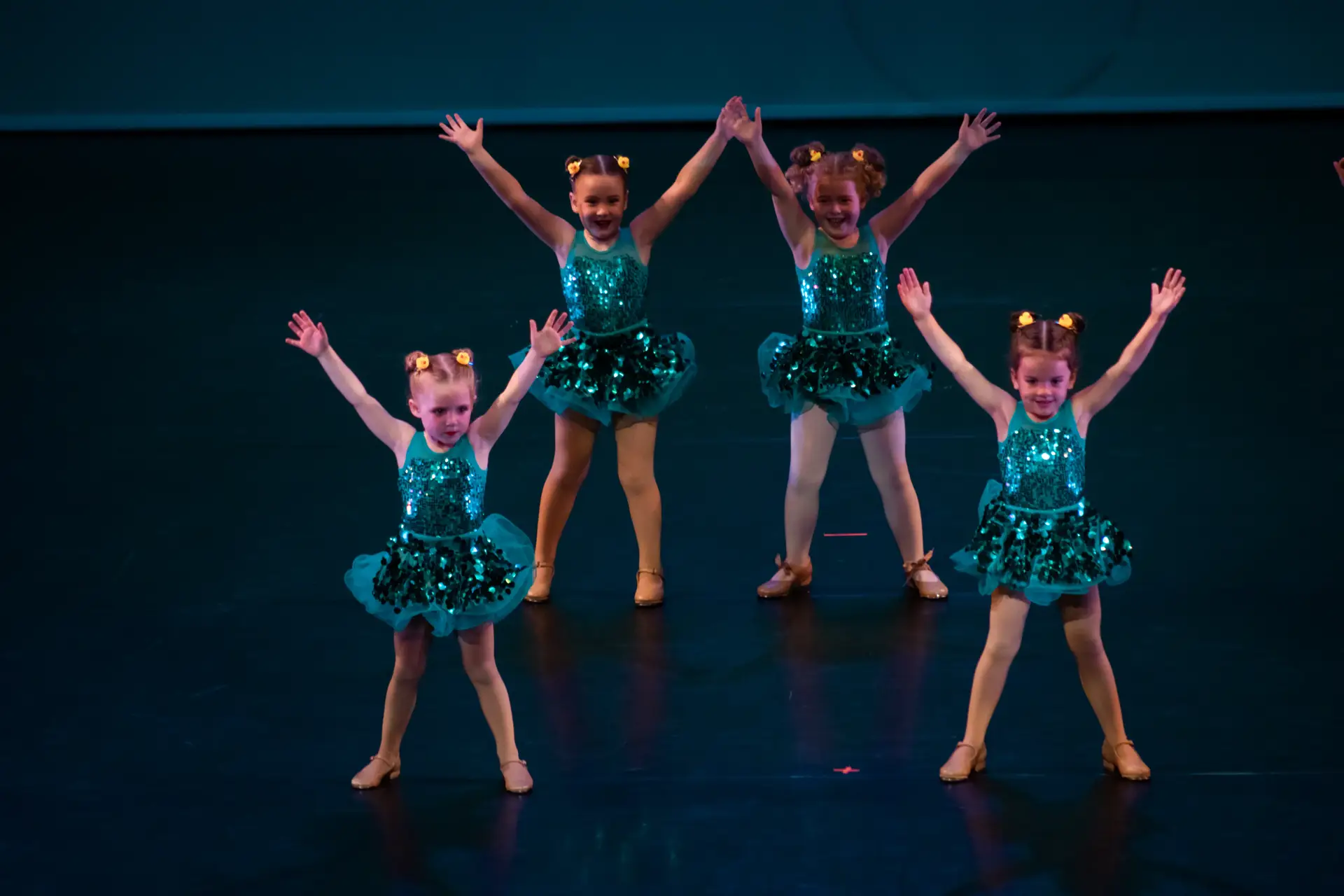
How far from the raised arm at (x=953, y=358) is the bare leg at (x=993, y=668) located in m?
0.37

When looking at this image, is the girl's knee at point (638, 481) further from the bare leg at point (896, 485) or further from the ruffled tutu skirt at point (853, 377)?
the bare leg at point (896, 485)

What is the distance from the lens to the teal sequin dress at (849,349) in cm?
478

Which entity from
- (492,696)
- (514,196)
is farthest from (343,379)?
(514,196)

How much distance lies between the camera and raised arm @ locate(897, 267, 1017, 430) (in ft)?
12.1

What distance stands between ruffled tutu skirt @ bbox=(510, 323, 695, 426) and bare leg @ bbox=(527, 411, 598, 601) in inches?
2.6

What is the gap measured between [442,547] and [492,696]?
0.34 metres

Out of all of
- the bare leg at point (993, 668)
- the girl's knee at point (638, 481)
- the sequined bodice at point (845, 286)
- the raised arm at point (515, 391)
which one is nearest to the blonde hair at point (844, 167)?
the sequined bodice at point (845, 286)

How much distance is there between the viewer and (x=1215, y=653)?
14.1 feet

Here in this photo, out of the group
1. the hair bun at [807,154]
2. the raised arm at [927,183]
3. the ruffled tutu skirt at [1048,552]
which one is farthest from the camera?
the hair bun at [807,154]

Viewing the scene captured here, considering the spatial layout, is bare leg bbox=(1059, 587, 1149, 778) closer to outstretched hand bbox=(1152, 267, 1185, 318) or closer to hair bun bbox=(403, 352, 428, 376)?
outstretched hand bbox=(1152, 267, 1185, 318)

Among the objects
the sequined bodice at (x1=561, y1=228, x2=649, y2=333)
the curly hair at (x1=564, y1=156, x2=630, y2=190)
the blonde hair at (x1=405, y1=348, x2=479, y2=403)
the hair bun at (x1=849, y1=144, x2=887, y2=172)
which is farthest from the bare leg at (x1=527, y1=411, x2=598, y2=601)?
the blonde hair at (x1=405, y1=348, x2=479, y2=403)

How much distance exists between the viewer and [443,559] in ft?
12.1

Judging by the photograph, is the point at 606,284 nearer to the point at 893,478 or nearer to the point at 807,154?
the point at 807,154

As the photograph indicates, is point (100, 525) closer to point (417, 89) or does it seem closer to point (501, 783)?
point (501, 783)
